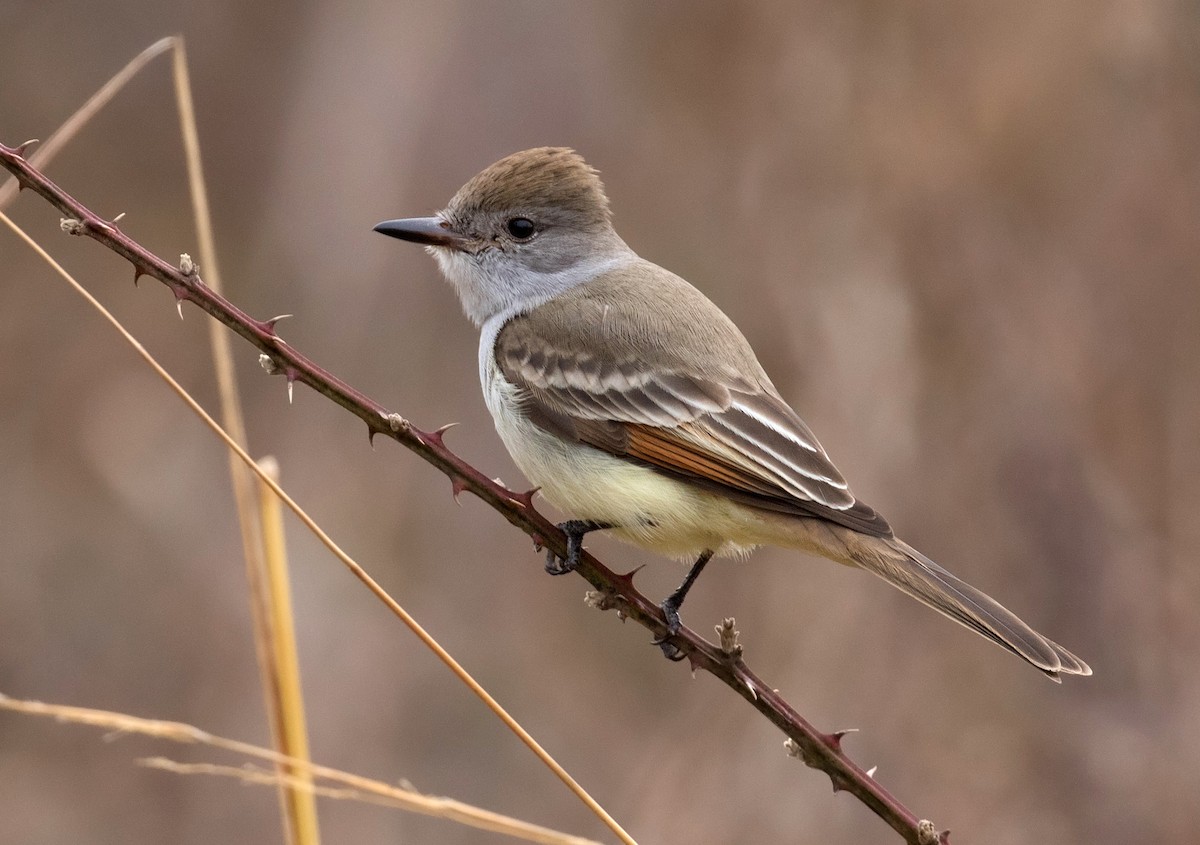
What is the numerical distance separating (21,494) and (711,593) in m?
3.60

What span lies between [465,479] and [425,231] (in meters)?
1.78

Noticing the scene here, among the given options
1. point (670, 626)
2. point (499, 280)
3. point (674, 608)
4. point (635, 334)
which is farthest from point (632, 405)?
point (670, 626)

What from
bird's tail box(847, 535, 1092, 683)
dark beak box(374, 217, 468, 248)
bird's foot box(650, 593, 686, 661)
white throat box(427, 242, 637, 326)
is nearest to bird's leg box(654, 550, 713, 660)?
bird's foot box(650, 593, 686, 661)

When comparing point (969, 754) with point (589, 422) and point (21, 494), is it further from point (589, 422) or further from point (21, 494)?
point (21, 494)

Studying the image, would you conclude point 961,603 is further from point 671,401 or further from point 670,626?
point 671,401

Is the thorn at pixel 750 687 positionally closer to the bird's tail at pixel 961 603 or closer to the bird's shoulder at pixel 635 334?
the bird's tail at pixel 961 603

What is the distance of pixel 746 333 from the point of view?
652 centimetres

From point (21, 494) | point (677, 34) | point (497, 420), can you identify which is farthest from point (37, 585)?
point (677, 34)

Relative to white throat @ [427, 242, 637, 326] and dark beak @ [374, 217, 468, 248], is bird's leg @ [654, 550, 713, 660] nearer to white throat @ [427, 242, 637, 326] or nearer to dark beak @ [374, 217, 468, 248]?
white throat @ [427, 242, 637, 326]

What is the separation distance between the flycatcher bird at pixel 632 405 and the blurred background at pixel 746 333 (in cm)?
199

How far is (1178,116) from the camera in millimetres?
6297

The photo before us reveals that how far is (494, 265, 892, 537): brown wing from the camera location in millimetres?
3682

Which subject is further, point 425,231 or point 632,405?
point 425,231

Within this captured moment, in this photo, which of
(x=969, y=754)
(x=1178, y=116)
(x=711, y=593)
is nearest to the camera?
(x=969, y=754)
